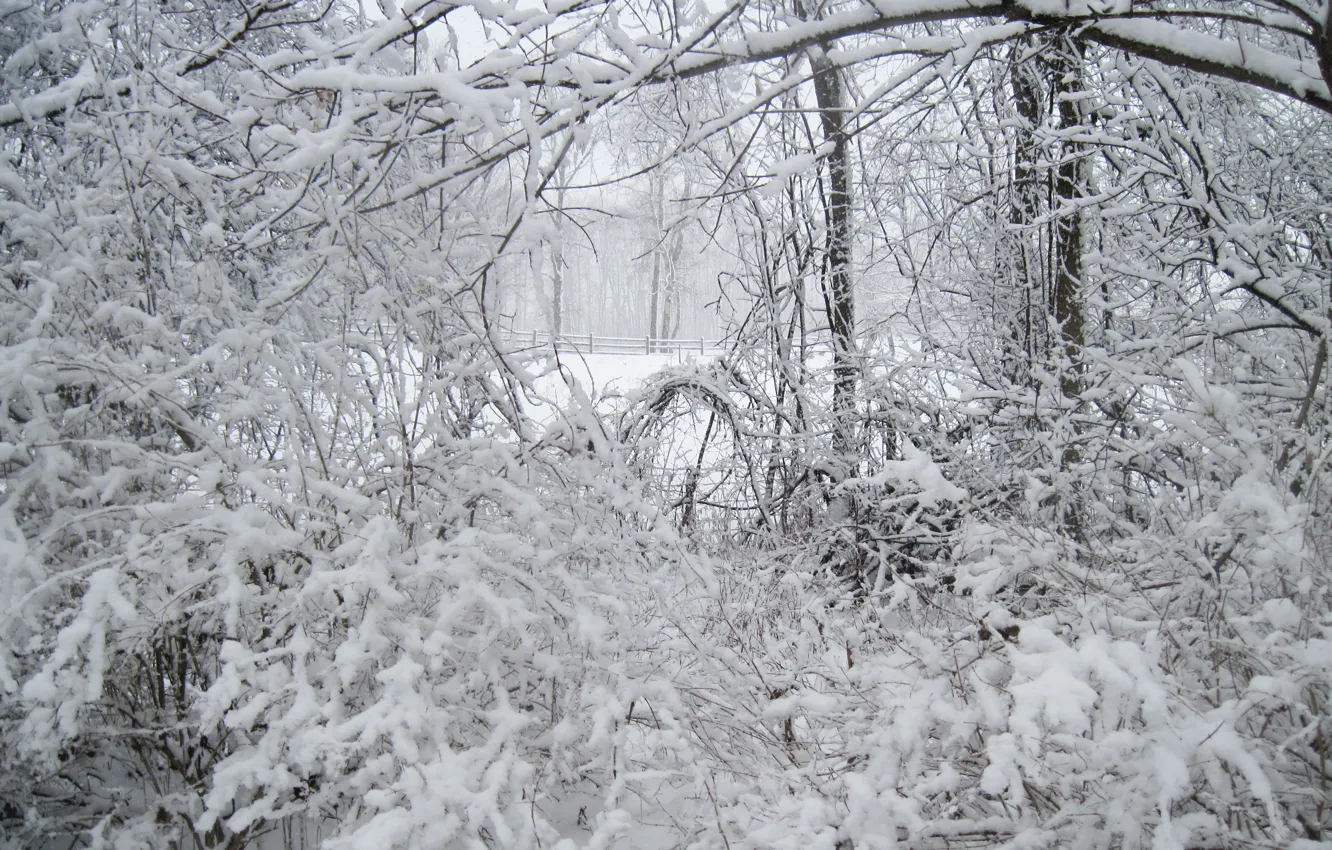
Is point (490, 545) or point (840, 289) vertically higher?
point (840, 289)

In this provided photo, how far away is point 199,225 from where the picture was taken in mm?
3066

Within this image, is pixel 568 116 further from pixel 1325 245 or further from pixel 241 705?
pixel 1325 245

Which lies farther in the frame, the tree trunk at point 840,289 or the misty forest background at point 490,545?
the tree trunk at point 840,289

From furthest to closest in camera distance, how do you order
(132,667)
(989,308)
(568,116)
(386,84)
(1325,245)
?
(989,308) → (1325,245) → (568,116) → (132,667) → (386,84)

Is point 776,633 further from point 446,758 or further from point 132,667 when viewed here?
point 132,667

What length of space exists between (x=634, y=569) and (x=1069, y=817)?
1.52 metres

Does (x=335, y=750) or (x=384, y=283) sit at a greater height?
(x=384, y=283)

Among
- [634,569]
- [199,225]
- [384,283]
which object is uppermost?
[199,225]

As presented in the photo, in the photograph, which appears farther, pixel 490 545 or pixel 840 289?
pixel 840 289

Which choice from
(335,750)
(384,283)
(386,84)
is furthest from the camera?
(384,283)

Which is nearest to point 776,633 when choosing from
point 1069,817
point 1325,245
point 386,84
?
point 1069,817

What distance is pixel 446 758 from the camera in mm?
1972

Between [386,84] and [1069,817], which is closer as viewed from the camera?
[1069,817]

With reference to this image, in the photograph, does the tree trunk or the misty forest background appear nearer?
the misty forest background
